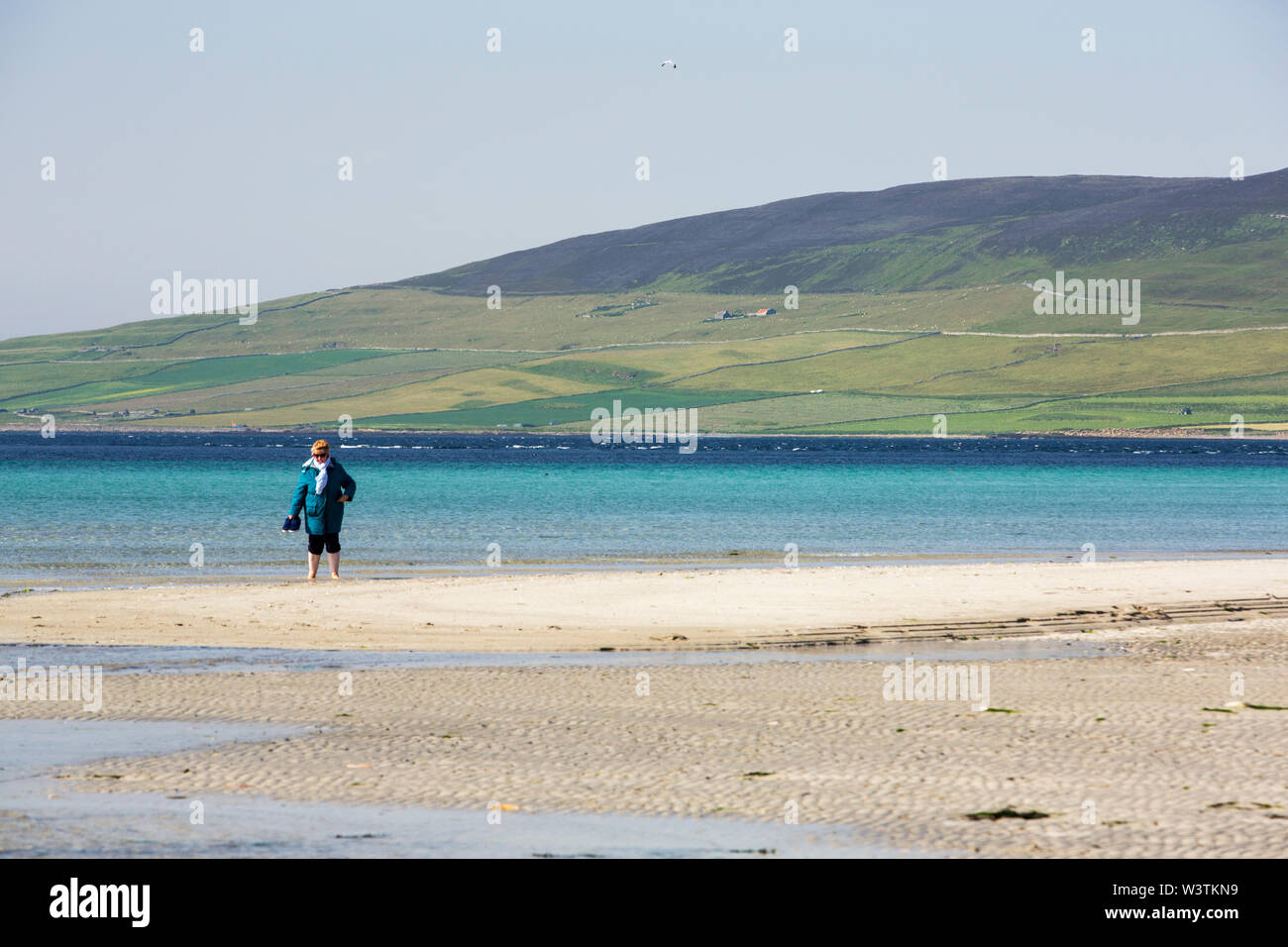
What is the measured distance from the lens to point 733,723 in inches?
486

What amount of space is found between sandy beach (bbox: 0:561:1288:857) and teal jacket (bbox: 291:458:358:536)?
2.03m

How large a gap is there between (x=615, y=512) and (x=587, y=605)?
2560 centimetres

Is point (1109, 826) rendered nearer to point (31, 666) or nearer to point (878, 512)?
point (31, 666)

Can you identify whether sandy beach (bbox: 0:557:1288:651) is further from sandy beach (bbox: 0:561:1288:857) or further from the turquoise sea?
the turquoise sea

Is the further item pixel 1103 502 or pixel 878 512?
pixel 1103 502

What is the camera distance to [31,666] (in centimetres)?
1498

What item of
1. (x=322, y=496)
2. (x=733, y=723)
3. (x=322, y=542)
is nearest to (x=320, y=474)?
(x=322, y=496)

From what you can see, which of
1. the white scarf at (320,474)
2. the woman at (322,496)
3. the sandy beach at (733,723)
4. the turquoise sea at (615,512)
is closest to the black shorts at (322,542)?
the woman at (322,496)

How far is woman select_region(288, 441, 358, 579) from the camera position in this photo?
75.4 feet

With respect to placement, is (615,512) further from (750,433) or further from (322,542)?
(750,433)

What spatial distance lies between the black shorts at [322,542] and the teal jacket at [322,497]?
2.6 inches

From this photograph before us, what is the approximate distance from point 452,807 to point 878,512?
39988 millimetres

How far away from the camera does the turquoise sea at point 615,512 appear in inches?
1244
